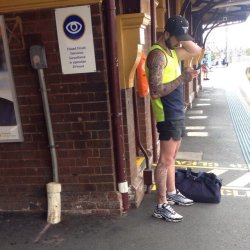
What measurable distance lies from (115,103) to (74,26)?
0.79 metres

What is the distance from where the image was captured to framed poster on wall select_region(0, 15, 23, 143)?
3.56 metres

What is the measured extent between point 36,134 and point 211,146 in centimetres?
363

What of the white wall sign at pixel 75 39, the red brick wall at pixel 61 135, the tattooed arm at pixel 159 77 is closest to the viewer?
the tattooed arm at pixel 159 77

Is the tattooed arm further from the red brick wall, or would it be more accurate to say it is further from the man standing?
the red brick wall

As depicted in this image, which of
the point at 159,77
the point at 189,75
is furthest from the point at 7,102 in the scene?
the point at 189,75

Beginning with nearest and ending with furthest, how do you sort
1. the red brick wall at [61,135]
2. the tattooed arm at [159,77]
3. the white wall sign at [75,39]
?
1. the tattooed arm at [159,77]
2. the white wall sign at [75,39]
3. the red brick wall at [61,135]

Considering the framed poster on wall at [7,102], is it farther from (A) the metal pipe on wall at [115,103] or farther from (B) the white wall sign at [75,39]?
(A) the metal pipe on wall at [115,103]

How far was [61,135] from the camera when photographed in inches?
146

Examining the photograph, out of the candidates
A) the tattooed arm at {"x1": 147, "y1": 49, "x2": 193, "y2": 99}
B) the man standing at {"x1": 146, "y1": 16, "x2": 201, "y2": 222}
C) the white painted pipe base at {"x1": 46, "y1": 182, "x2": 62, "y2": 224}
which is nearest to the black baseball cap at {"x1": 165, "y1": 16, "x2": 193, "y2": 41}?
the man standing at {"x1": 146, "y1": 16, "x2": 201, "y2": 222}

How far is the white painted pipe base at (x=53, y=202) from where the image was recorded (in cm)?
370

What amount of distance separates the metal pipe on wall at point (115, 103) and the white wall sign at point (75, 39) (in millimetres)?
164

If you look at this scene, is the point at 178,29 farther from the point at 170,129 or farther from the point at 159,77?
the point at 170,129

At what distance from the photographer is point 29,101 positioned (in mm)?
3678

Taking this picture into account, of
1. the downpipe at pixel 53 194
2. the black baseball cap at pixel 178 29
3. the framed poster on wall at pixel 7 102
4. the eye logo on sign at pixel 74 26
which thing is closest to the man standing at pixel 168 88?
the black baseball cap at pixel 178 29
